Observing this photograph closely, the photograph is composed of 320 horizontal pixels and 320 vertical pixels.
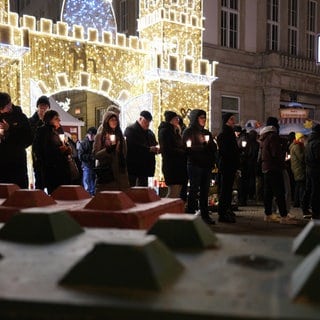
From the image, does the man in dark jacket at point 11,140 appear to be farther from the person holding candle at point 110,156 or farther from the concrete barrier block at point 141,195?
the concrete barrier block at point 141,195

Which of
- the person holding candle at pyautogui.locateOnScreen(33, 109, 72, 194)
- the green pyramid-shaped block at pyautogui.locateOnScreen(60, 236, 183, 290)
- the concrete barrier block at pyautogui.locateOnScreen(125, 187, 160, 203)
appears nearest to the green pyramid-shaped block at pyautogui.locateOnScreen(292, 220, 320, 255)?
the green pyramid-shaped block at pyautogui.locateOnScreen(60, 236, 183, 290)

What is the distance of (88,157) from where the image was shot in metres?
11.2

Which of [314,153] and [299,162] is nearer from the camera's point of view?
[314,153]

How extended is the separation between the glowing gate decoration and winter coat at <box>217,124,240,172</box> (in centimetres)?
456

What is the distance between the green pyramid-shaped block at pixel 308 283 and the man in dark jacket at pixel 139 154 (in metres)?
6.57

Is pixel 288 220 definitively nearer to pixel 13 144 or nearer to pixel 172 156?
pixel 172 156

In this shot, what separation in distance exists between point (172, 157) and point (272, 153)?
66.8 inches

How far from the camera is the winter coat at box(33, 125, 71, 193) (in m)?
6.32

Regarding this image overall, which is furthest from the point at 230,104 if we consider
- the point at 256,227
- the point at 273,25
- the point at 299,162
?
the point at 256,227

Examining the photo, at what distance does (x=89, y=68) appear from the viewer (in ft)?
38.7

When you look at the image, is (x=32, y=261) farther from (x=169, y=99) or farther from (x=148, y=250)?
(x=169, y=99)

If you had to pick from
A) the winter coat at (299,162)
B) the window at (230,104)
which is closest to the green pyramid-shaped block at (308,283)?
the winter coat at (299,162)

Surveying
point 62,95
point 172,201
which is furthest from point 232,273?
point 62,95

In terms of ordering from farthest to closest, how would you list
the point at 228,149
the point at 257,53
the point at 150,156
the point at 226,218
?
the point at 257,53, the point at 226,218, the point at 228,149, the point at 150,156
